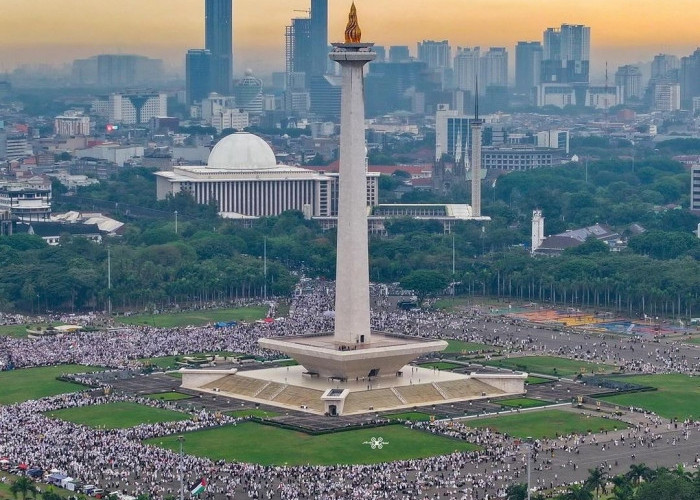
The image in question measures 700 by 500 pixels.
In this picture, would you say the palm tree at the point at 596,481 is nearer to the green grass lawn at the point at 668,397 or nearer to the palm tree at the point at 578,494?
the palm tree at the point at 578,494

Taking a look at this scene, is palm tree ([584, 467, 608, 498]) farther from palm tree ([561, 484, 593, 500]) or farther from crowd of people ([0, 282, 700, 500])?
crowd of people ([0, 282, 700, 500])

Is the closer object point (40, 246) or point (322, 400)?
point (322, 400)

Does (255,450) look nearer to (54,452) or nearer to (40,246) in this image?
(54,452)

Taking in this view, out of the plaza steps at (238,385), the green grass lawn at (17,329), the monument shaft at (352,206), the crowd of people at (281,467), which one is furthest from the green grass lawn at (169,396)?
the green grass lawn at (17,329)

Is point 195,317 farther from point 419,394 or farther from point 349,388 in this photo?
point 419,394

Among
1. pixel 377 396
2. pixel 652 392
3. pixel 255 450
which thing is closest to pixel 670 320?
pixel 652 392

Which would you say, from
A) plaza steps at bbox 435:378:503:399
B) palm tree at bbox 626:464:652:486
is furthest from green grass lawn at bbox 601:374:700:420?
palm tree at bbox 626:464:652:486

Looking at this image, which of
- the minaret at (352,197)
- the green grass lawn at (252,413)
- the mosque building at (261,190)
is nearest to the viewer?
the green grass lawn at (252,413)
